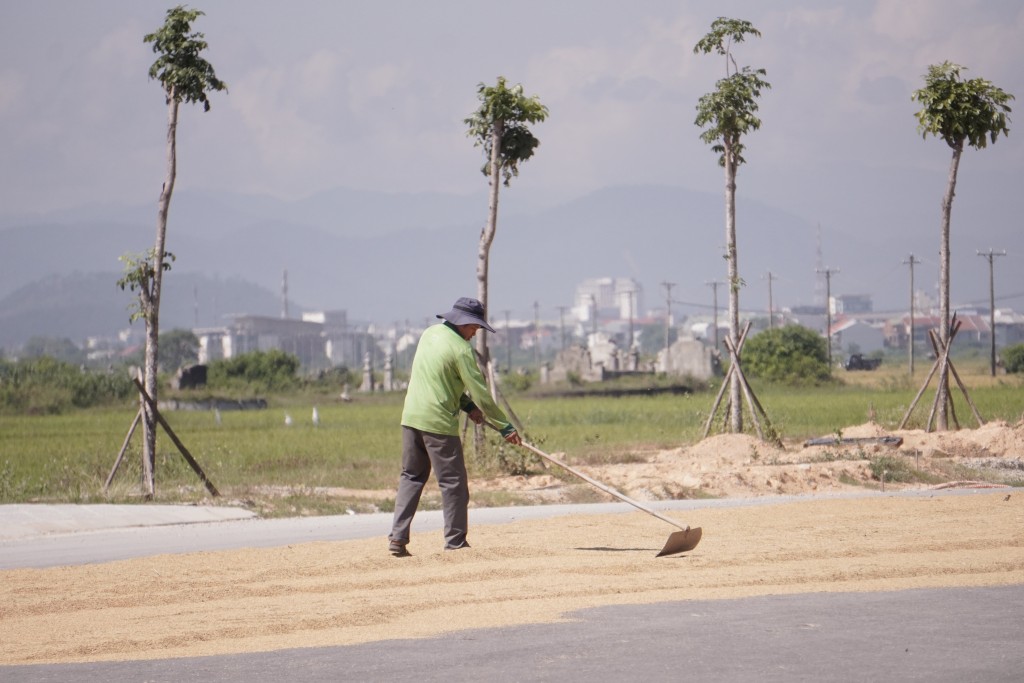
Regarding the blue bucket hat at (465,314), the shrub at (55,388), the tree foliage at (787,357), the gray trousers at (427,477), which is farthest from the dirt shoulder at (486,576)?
the tree foliage at (787,357)

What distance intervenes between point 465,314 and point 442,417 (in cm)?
90

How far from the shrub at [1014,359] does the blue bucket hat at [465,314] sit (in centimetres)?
7533

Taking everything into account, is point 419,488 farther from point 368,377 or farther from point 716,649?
point 368,377

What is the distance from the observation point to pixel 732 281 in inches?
1144

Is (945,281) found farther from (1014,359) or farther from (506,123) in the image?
(1014,359)

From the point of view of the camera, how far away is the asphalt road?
7.93 meters

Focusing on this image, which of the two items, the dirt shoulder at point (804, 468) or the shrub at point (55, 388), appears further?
the shrub at point (55, 388)

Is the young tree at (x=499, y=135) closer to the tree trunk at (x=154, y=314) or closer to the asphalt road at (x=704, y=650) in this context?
the tree trunk at (x=154, y=314)

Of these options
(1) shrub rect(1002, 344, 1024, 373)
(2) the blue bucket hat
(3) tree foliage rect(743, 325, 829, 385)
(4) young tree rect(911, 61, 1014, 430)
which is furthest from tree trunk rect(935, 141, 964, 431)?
(1) shrub rect(1002, 344, 1024, 373)

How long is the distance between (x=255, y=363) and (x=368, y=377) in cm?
837

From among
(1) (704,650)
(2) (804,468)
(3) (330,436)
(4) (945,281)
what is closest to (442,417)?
(1) (704,650)

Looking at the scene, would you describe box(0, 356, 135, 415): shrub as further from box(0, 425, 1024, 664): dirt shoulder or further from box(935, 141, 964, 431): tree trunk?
box(0, 425, 1024, 664): dirt shoulder

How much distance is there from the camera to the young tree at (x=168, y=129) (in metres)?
19.2

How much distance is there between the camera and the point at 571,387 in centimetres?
7262
